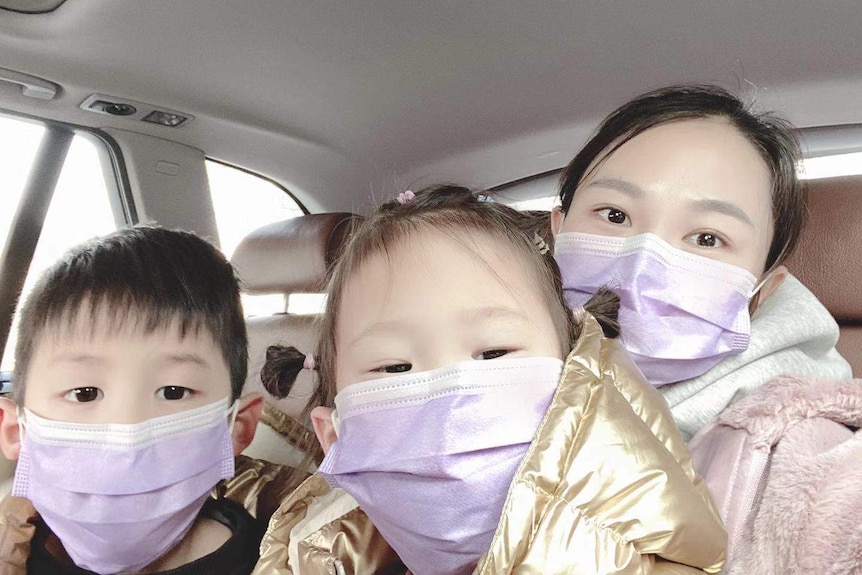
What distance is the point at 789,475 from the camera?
0.97 meters

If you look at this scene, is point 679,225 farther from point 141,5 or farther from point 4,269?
point 4,269

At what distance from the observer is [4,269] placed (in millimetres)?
2984

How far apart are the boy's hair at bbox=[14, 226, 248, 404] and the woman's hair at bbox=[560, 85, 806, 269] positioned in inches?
29.9

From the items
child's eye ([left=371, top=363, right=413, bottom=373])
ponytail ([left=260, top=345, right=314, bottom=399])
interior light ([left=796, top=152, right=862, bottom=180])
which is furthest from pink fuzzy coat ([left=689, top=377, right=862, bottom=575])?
interior light ([left=796, top=152, right=862, bottom=180])

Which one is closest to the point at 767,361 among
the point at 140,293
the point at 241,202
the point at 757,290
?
the point at 757,290

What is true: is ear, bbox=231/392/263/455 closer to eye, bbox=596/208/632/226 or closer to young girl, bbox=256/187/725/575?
young girl, bbox=256/187/725/575

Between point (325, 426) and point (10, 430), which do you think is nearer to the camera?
point (325, 426)

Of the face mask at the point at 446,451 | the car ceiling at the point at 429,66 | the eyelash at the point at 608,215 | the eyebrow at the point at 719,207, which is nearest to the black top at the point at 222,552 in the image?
the face mask at the point at 446,451

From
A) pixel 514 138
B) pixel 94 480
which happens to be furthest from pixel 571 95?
pixel 94 480

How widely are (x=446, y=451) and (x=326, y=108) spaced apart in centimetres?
236

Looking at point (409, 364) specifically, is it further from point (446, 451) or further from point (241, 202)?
point (241, 202)

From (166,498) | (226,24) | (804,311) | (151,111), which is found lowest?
(166,498)

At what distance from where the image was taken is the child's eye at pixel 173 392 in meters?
1.25

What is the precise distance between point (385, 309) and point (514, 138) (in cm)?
215
